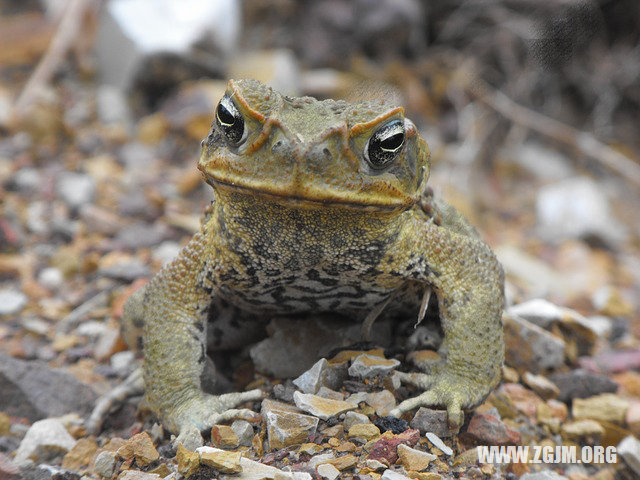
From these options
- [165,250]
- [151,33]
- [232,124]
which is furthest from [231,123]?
[151,33]

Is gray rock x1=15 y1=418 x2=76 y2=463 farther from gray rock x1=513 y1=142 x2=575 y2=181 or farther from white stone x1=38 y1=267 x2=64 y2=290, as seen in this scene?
gray rock x1=513 y1=142 x2=575 y2=181

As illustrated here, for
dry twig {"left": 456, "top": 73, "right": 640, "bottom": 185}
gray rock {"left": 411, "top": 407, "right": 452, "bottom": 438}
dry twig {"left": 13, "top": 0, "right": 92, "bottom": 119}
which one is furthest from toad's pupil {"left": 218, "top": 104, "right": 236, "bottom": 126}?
dry twig {"left": 456, "top": 73, "right": 640, "bottom": 185}

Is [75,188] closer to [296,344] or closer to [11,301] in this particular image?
[11,301]

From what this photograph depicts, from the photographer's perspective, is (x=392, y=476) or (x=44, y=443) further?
(x=44, y=443)

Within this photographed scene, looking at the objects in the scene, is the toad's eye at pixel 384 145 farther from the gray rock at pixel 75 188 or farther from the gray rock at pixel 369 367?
the gray rock at pixel 75 188

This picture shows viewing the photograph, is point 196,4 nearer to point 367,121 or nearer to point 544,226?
point 544,226

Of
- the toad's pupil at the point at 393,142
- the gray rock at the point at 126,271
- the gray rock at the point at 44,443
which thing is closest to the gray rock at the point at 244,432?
the gray rock at the point at 44,443
